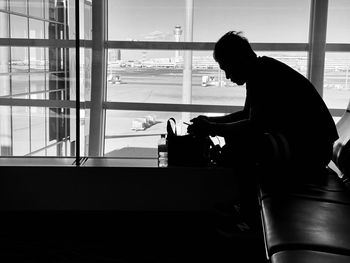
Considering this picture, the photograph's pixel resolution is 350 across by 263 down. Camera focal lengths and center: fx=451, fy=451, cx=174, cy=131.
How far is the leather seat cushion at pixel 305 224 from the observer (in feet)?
4.79

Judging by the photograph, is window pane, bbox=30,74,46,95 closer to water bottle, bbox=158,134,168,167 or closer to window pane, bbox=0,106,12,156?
window pane, bbox=0,106,12,156

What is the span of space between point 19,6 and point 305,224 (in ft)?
25.9

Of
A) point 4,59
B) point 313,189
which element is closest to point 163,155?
point 313,189

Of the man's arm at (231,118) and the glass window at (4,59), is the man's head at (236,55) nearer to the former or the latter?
the man's arm at (231,118)

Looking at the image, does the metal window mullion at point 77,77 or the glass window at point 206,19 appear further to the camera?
the glass window at point 206,19

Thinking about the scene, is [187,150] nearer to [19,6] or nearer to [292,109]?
[292,109]

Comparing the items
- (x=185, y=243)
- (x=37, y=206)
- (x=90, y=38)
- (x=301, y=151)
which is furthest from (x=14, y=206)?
(x=90, y=38)

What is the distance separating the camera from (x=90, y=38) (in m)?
5.42

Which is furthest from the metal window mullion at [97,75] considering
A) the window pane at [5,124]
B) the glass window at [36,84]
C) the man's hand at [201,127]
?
the window pane at [5,124]

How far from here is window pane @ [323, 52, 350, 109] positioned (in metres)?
5.32

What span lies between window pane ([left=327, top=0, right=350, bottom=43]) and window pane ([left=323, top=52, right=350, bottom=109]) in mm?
198

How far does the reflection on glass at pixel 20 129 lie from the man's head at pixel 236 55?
6.66m

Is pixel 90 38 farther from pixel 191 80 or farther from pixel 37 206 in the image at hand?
pixel 37 206

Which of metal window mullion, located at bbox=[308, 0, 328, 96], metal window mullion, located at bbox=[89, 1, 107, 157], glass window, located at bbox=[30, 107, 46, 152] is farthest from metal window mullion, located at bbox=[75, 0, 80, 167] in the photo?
glass window, located at bbox=[30, 107, 46, 152]
